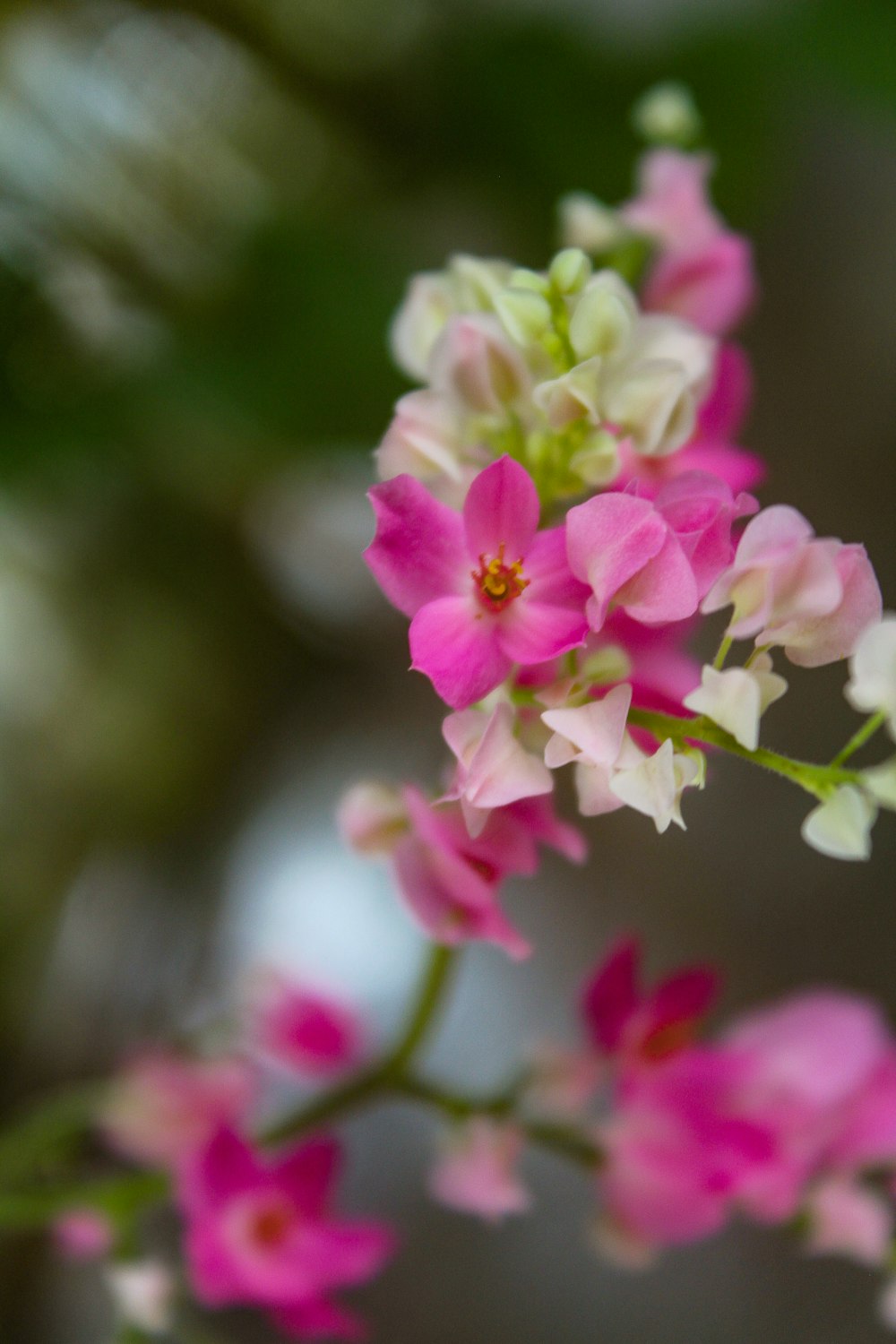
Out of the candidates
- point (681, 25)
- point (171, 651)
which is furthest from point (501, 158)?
point (171, 651)

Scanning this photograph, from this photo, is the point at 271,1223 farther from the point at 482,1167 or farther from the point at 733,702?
the point at 733,702

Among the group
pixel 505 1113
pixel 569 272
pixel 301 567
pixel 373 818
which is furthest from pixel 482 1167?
pixel 301 567

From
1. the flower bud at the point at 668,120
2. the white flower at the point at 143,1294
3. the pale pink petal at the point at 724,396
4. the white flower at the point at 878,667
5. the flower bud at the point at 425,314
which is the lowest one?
the white flower at the point at 143,1294

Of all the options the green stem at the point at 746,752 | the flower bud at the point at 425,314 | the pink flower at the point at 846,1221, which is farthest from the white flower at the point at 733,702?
the pink flower at the point at 846,1221

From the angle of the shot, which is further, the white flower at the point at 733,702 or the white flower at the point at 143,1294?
the white flower at the point at 143,1294

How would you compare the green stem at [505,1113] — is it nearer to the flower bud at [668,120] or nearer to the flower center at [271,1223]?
the flower center at [271,1223]

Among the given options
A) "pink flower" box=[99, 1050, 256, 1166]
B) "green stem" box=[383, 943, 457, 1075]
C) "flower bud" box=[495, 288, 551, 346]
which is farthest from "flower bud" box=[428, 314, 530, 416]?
"pink flower" box=[99, 1050, 256, 1166]
